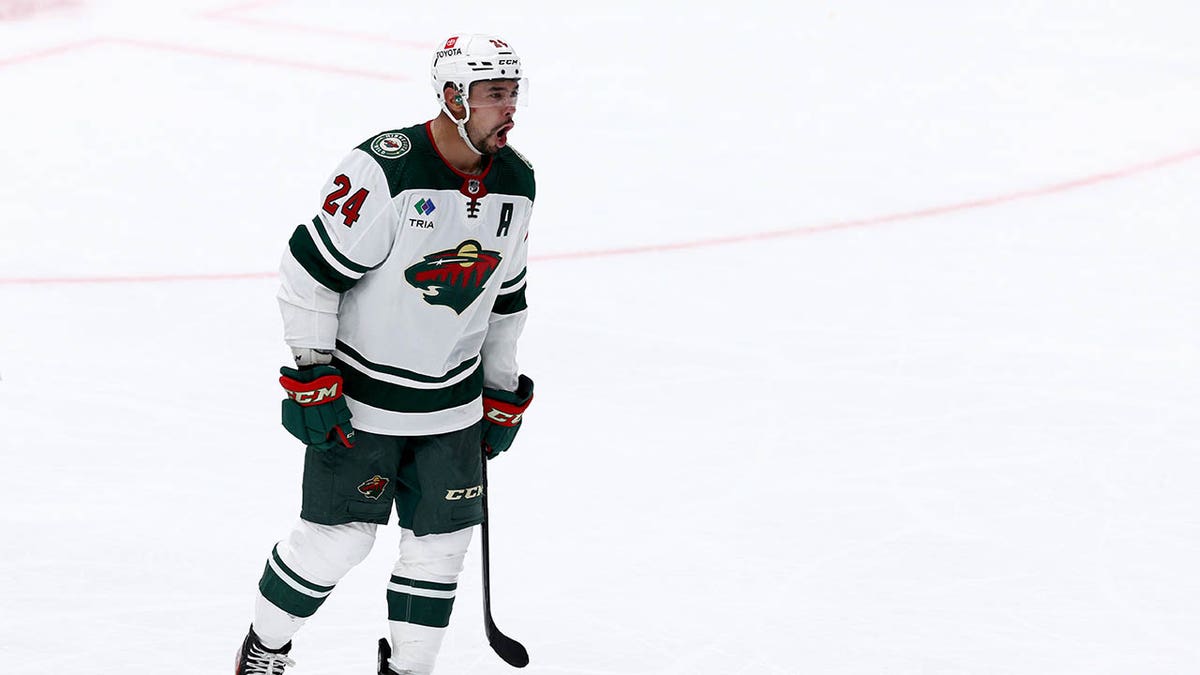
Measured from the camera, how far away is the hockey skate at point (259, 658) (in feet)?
10.7

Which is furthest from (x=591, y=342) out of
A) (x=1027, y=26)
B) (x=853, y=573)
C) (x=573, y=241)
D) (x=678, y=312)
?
(x=1027, y=26)

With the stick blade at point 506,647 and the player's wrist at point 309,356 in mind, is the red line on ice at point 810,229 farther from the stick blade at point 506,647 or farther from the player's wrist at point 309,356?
the player's wrist at point 309,356

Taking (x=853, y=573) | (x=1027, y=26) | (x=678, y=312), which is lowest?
(x=1027, y=26)

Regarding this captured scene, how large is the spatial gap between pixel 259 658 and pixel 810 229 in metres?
3.92

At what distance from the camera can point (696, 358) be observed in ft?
17.8

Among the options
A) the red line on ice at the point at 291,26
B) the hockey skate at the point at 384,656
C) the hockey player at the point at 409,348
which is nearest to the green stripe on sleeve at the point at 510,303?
the hockey player at the point at 409,348

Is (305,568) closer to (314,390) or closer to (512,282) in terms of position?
(314,390)

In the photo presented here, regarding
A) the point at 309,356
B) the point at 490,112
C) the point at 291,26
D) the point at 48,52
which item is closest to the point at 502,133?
the point at 490,112

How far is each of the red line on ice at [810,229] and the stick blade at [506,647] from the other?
2961mm

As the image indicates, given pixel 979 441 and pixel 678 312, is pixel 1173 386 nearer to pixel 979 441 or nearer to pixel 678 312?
pixel 979 441

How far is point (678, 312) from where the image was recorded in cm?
584

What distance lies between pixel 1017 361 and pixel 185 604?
2.79 meters

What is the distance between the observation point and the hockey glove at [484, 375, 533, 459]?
335 centimetres

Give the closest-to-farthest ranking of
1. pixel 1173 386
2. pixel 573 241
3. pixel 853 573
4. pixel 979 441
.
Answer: pixel 853 573, pixel 979 441, pixel 1173 386, pixel 573 241
